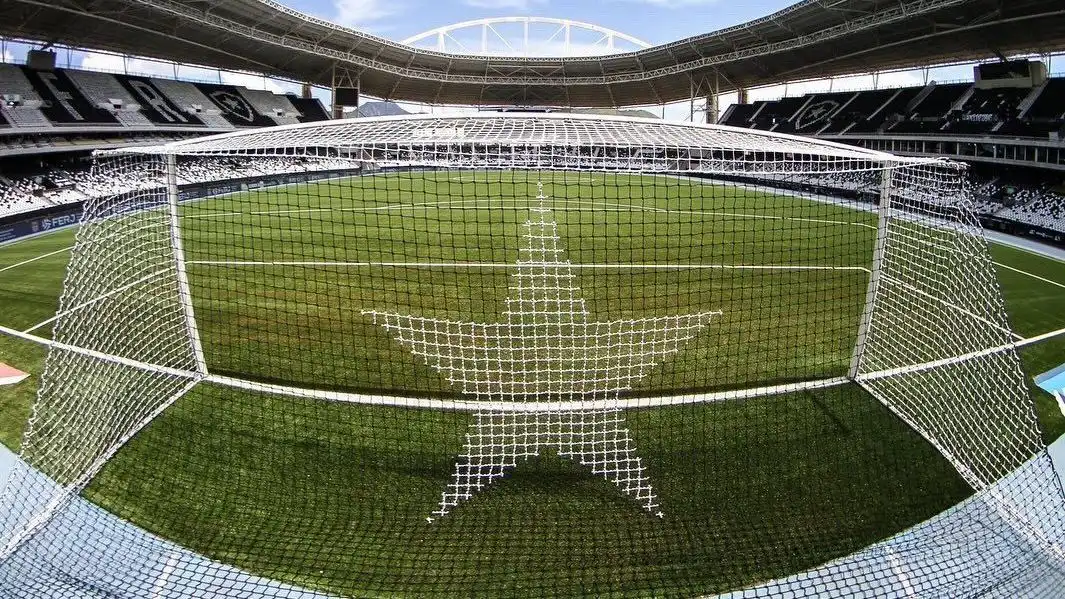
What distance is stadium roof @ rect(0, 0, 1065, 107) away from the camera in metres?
25.8

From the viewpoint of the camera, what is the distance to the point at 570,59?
4422 centimetres

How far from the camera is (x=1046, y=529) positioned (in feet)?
15.7

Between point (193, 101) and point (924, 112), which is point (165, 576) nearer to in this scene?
point (924, 112)

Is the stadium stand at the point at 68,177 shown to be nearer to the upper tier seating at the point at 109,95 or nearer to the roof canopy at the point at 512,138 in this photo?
the upper tier seating at the point at 109,95

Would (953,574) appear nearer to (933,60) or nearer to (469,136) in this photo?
(469,136)

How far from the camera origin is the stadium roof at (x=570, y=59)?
2577 centimetres

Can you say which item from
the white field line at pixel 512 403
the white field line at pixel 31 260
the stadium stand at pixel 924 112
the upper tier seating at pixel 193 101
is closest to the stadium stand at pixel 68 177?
the white field line at pixel 31 260

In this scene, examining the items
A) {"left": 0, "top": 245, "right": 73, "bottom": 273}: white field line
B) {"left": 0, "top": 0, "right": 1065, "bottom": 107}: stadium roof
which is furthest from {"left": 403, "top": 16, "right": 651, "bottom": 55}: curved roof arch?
{"left": 0, "top": 245, "right": 73, "bottom": 273}: white field line

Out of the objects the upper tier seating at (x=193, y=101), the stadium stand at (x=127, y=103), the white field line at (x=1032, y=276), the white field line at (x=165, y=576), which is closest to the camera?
the white field line at (x=165, y=576)

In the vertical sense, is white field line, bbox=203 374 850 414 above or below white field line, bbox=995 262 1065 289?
above

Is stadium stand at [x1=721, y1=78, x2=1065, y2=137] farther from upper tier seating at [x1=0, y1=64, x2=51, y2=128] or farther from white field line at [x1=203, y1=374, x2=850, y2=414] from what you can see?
upper tier seating at [x1=0, y1=64, x2=51, y2=128]

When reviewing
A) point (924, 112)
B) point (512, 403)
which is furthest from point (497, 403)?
point (924, 112)

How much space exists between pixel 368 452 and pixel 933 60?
1454 inches

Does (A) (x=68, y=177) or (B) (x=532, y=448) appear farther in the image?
(A) (x=68, y=177)
